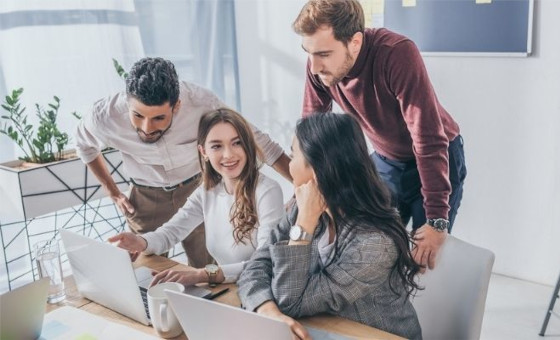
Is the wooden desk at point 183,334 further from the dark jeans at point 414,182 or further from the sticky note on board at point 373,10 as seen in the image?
the sticky note on board at point 373,10

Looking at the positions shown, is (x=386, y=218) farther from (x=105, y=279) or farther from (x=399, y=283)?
(x=105, y=279)

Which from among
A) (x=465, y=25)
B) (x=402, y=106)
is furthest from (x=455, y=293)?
(x=465, y=25)

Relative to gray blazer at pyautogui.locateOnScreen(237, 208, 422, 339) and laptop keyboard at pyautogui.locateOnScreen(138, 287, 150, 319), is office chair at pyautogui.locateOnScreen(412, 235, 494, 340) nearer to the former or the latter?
gray blazer at pyautogui.locateOnScreen(237, 208, 422, 339)

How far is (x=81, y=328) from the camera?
51.2 inches

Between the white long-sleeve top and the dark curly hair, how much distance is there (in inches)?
12.0

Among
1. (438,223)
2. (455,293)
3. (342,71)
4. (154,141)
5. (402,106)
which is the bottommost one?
(455,293)

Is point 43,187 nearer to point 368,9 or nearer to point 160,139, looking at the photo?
point 160,139

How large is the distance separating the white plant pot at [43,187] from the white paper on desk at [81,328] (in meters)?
1.12

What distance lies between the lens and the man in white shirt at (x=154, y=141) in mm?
1839

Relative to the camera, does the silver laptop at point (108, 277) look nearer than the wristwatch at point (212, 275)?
Yes

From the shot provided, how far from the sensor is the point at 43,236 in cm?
288

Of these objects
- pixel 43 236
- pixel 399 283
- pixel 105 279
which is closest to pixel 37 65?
pixel 43 236

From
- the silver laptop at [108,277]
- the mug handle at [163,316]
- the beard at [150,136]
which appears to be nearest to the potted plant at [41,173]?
the beard at [150,136]

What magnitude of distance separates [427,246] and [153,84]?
0.92 m
